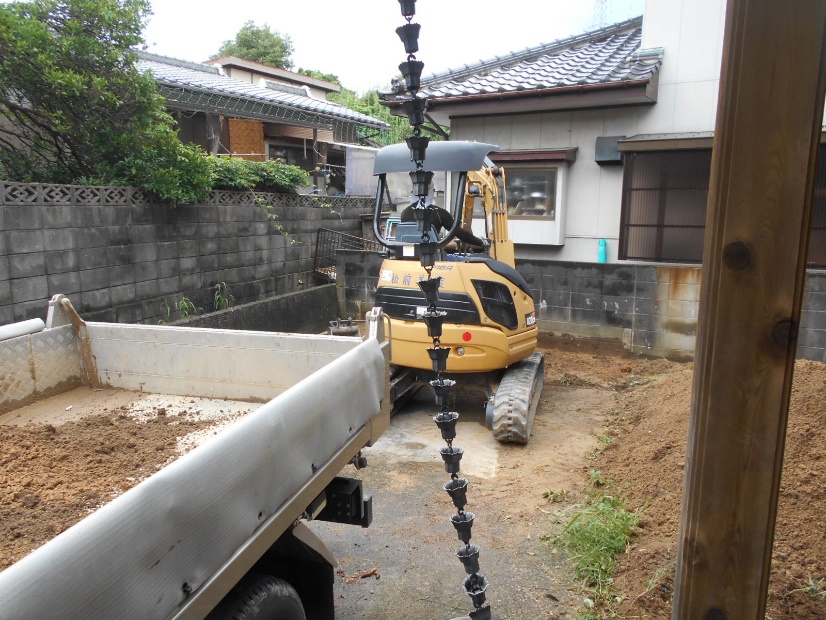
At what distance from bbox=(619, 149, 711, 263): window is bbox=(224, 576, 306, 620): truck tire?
7882mm

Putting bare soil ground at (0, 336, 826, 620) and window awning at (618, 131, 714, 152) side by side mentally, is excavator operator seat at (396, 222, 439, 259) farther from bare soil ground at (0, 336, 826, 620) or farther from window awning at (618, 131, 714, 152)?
window awning at (618, 131, 714, 152)

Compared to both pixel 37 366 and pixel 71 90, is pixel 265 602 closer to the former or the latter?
pixel 37 366

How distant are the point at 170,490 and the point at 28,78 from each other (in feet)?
18.9

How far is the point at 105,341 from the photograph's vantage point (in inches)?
133

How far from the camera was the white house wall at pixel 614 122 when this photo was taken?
328 inches

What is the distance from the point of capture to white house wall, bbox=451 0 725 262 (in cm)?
834

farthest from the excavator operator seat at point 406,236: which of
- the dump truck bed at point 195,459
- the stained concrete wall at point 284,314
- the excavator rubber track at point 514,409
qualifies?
the dump truck bed at point 195,459

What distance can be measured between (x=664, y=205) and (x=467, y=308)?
15.3ft

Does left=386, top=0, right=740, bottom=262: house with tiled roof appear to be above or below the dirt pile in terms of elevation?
above

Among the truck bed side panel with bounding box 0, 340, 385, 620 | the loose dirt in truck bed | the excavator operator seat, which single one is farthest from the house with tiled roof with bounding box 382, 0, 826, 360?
the truck bed side panel with bounding box 0, 340, 385, 620

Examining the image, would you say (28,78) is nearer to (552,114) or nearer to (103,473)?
(103,473)

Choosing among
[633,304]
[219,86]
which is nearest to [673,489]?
[633,304]

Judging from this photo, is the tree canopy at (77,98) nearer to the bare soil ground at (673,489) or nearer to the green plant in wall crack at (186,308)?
the green plant in wall crack at (186,308)

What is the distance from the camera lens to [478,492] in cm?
433
